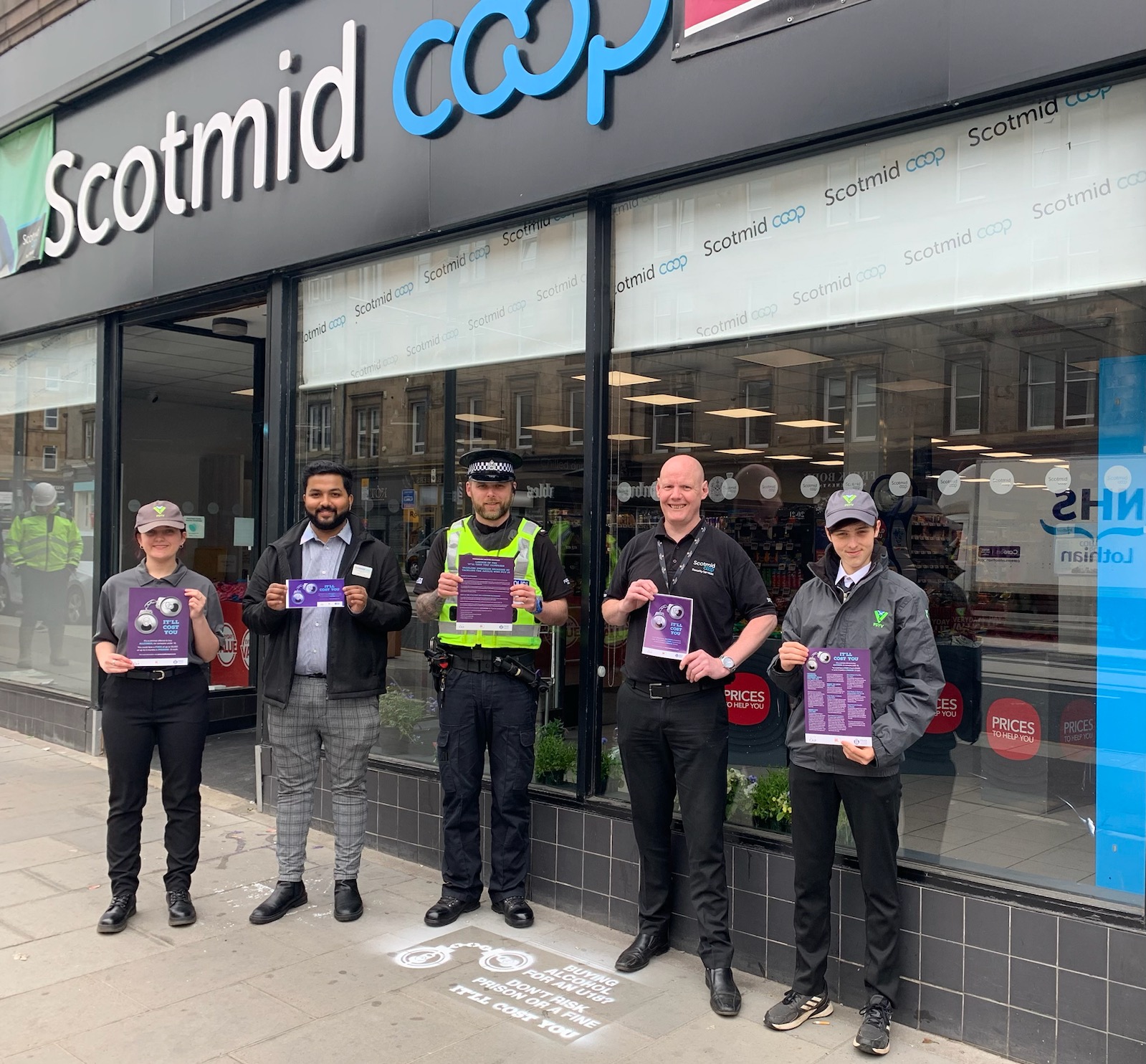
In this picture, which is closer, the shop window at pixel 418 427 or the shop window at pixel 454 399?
the shop window at pixel 454 399

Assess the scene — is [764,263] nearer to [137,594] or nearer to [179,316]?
[137,594]

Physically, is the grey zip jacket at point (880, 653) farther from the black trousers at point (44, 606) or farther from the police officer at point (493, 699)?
the black trousers at point (44, 606)

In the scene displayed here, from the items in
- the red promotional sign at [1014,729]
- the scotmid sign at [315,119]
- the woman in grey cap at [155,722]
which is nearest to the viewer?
the red promotional sign at [1014,729]

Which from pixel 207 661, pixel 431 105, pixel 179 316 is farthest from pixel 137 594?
pixel 179 316

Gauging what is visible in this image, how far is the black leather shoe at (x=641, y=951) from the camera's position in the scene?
4.42 meters

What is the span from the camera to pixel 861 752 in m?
3.64

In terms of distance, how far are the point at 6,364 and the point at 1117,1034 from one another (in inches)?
403

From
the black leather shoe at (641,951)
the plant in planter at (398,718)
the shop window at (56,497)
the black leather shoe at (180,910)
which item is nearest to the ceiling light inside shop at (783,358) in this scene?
the black leather shoe at (641,951)

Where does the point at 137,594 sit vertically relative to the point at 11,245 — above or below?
below

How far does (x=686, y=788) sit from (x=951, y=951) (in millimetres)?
1148

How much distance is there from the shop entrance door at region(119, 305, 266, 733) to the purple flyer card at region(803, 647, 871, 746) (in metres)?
6.18

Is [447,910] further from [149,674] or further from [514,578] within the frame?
[149,674]

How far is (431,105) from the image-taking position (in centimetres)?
584

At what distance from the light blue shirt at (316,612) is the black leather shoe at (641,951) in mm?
1923
